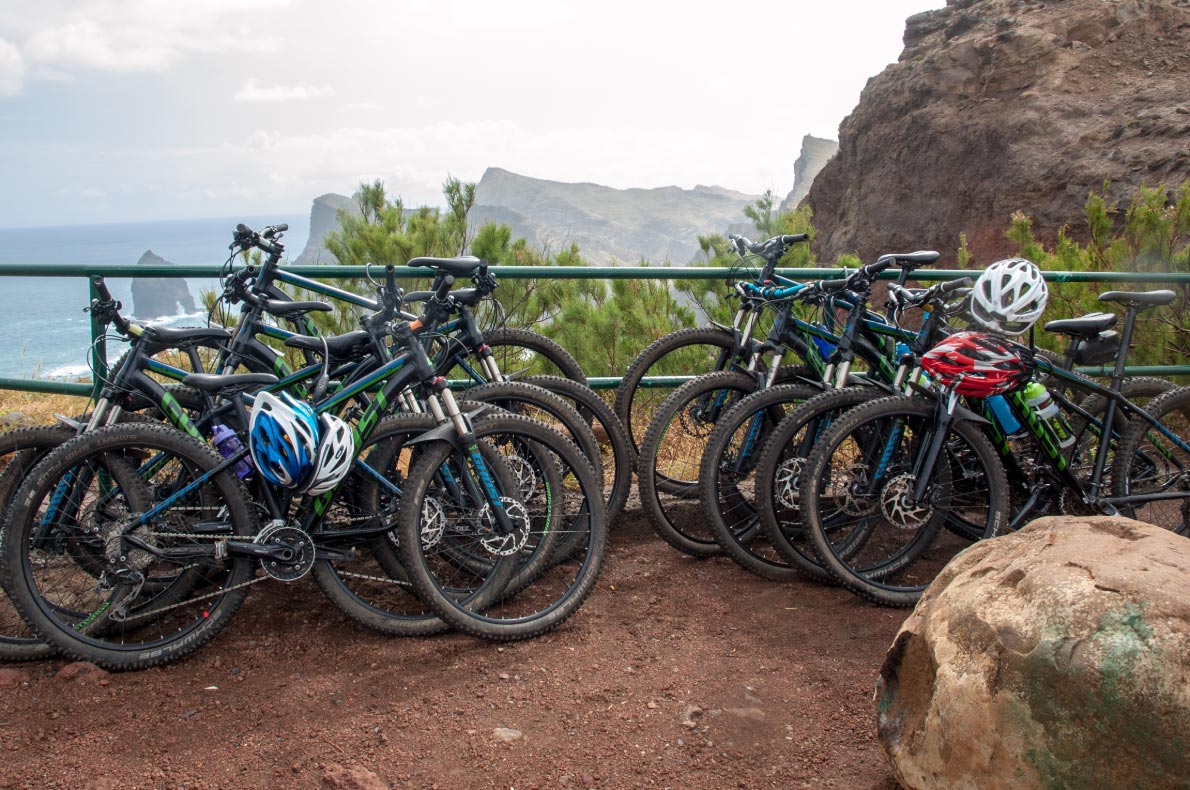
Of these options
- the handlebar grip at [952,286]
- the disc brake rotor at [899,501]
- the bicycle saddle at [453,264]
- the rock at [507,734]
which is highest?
the bicycle saddle at [453,264]

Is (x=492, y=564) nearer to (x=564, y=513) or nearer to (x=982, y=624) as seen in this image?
(x=564, y=513)

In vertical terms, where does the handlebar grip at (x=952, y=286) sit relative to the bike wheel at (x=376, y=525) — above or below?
above

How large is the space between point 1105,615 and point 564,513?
2.20 meters

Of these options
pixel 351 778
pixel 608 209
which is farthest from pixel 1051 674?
pixel 608 209

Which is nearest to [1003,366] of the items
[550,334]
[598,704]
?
[598,704]

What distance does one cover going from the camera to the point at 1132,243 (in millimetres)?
7598

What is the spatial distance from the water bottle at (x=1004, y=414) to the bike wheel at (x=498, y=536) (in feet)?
6.15

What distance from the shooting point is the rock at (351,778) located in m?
2.66

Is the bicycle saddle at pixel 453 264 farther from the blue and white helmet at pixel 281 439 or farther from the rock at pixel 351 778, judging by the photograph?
the rock at pixel 351 778

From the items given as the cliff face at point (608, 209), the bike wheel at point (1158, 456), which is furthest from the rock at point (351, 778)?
the cliff face at point (608, 209)

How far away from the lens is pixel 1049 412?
425cm

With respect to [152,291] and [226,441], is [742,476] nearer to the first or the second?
[226,441]

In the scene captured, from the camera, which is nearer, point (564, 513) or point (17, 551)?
point (17, 551)

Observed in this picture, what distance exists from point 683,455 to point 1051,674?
105 inches
